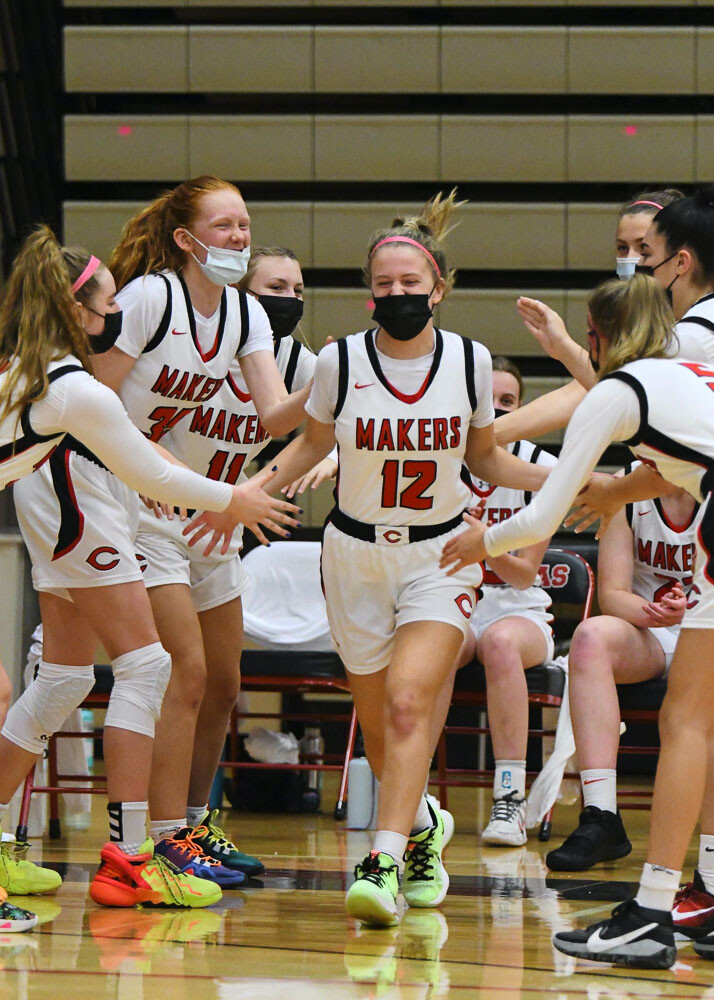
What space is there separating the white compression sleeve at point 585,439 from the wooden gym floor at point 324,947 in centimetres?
84

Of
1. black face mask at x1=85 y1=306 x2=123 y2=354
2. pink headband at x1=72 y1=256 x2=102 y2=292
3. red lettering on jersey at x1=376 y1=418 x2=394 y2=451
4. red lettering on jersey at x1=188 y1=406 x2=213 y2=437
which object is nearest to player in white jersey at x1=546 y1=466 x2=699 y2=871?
red lettering on jersey at x1=376 y1=418 x2=394 y2=451

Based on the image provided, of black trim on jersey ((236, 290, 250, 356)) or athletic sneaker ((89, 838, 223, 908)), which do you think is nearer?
athletic sneaker ((89, 838, 223, 908))

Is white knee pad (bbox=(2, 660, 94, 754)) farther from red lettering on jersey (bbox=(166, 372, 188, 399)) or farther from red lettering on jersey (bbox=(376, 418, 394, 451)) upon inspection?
red lettering on jersey (bbox=(376, 418, 394, 451))

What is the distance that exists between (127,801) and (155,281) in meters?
1.28

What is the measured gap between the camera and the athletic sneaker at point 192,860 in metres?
3.18

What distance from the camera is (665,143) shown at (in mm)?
7074

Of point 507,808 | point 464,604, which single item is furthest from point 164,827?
point 507,808

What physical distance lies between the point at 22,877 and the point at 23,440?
1.09m

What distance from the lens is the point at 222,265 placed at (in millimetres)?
3422

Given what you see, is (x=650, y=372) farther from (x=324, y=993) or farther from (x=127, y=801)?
(x=127, y=801)

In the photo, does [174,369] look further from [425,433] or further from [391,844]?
[391,844]

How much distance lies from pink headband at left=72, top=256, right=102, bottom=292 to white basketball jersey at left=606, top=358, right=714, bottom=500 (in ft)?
4.02

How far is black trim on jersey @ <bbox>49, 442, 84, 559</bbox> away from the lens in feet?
9.89

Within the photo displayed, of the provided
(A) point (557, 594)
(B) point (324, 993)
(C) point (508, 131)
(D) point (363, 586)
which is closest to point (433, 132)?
(C) point (508, 131)
